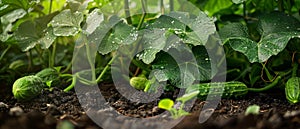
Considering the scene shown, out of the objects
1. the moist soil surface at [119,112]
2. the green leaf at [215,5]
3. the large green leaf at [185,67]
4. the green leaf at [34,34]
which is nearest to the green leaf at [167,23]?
the large green leaf at [185,67]

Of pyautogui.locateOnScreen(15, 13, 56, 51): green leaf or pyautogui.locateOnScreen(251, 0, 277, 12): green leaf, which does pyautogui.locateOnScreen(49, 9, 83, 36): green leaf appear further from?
pyautogui.locateOnScreen(251, 0, 277, 12): green leaf

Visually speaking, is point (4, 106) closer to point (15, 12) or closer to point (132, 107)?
point (132, 107)

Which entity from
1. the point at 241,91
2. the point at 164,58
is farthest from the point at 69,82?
the point at 241,91

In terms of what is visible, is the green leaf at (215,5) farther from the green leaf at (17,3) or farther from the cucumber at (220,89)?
the green leaf at (17,3)

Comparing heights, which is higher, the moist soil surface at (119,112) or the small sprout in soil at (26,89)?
the small sprout in soil at (26,89)

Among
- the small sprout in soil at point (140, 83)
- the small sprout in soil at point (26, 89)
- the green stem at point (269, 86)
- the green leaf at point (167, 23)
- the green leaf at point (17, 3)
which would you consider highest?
the green leaf at point (17, 3)

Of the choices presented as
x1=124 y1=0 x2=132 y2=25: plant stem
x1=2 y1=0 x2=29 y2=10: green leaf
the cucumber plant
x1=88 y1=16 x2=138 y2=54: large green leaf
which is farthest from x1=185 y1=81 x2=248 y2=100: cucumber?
x1=2 y1=0 x2=29 y2=10: green leaf
